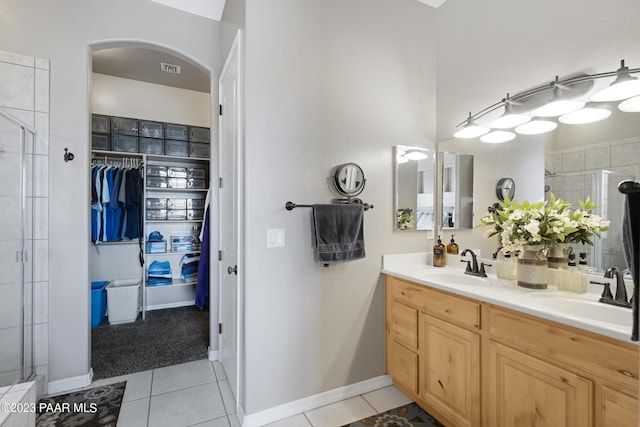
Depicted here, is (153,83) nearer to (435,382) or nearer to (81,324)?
(81,324)


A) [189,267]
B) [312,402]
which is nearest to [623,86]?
[312,402]

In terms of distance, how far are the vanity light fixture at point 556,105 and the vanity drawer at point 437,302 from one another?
1186 millimetres

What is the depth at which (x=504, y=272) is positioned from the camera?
1.86 meters

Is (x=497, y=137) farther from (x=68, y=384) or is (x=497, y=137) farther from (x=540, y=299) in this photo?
(x=68, y=384)

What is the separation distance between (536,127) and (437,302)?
1.27 meters

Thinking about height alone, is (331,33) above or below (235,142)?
above

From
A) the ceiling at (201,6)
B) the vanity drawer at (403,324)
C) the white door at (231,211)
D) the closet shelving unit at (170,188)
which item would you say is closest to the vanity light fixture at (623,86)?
the vanity drawer at (403,324)

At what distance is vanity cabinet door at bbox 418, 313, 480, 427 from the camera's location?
5.14 feet

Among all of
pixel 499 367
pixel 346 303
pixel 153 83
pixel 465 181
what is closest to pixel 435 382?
pixel 499 367

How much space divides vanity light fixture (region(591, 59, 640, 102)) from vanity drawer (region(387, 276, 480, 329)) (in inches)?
49.9

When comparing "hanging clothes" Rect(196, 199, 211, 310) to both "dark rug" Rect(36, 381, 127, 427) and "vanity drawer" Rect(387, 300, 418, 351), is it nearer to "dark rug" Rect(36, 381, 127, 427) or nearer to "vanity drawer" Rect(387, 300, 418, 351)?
"dark rug" Rect(36, 381, 127, 427)

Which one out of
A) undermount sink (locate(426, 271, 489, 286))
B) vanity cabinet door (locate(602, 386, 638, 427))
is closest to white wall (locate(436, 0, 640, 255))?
undermount sink (locate(426, 271, 489, 286))

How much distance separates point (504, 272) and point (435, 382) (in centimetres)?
83

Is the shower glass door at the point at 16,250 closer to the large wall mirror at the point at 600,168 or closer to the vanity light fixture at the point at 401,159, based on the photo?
the vanity light fixture at the point at 401,159
